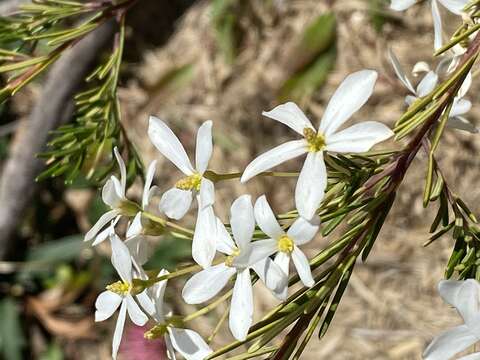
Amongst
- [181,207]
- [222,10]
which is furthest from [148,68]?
[181,207]

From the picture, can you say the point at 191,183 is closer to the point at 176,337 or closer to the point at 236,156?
the point at 176,337

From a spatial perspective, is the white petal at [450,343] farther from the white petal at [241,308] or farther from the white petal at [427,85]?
the white petal at [427,85]

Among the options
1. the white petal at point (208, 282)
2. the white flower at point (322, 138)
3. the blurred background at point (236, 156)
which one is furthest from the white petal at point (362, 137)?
the blurred background at point (236, 156)

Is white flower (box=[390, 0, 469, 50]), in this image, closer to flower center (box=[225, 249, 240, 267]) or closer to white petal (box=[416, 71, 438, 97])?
white petal (box=[416, 71, 438, 97])

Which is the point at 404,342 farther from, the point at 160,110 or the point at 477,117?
the point at 160,110

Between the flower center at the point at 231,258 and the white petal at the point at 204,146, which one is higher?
the white petal at the point at 204,146

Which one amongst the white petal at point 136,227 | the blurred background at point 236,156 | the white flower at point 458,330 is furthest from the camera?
the blurred background at point 236,156

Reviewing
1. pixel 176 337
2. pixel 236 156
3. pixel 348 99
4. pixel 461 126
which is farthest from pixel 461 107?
pixel 236 156
